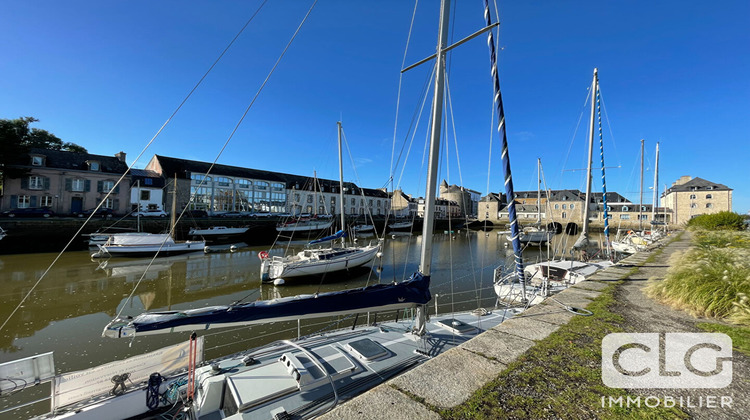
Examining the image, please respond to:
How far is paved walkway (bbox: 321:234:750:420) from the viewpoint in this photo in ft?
6.68

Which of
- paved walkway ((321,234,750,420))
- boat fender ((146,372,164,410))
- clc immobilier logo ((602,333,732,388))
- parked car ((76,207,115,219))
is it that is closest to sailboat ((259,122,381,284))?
boat fender ((146,372,164,410))

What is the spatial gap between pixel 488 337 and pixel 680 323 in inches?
116

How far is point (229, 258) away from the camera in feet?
79.4

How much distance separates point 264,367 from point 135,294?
→ 15.0m

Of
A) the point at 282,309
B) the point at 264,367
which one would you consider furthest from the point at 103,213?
the point at 264,367

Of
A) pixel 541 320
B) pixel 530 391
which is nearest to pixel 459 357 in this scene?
pixel 530 391

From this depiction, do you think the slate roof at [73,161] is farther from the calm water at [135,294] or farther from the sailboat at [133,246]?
the calm water at [135,294]

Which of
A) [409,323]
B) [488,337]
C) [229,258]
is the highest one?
[488,337]

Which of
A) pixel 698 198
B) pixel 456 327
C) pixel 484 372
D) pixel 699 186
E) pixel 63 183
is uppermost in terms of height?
pixel 699 186

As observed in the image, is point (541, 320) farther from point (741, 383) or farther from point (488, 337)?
point (741, 383)

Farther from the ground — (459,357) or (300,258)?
(459,357)

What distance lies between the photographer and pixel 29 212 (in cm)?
3022

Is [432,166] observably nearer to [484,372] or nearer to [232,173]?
[484,372]

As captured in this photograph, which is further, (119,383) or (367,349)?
(367,349)
